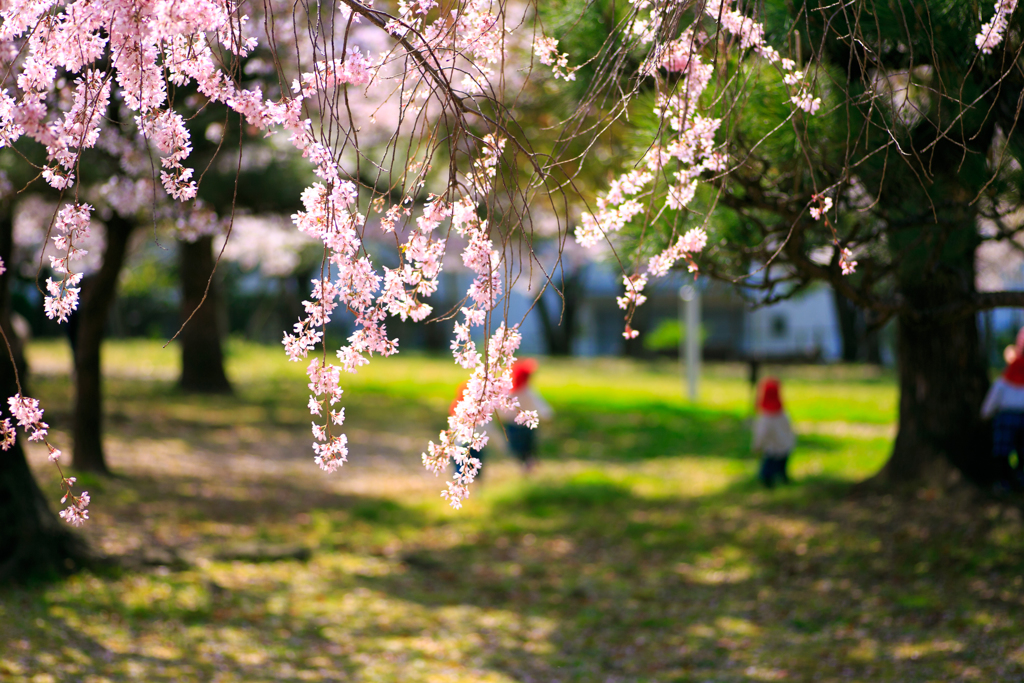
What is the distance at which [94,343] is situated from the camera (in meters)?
7.38

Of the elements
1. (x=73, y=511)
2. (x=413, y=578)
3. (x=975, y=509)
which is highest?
(x=73, y=511)

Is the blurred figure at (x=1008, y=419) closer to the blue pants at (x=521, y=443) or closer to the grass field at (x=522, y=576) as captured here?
the grass field at (x=522, y=576)

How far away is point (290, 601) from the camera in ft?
17.5

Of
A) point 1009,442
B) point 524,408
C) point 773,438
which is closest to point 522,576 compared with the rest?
point 524,408

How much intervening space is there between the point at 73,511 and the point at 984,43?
2532mm

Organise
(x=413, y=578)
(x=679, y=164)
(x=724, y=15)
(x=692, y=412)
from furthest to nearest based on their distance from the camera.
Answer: (x=692, y=412)
(x=413, y=578)
(x=679, y=164)
(x=724, y=15)

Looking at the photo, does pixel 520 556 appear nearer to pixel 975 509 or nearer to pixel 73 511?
pixel 975 509

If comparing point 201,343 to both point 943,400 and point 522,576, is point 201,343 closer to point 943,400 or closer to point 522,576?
point 522,576

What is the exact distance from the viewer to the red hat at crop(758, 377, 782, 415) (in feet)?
24.8

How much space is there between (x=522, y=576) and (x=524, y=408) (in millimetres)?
2440

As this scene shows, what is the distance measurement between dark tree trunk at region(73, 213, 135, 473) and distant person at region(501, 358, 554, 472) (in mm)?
3246

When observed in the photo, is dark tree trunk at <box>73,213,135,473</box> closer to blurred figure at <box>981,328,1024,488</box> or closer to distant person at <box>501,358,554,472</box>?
distant person at <box>501,358,554,472</box>

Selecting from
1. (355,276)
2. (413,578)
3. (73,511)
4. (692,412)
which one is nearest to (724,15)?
(355,276)

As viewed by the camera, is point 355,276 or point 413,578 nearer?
point 355,276
